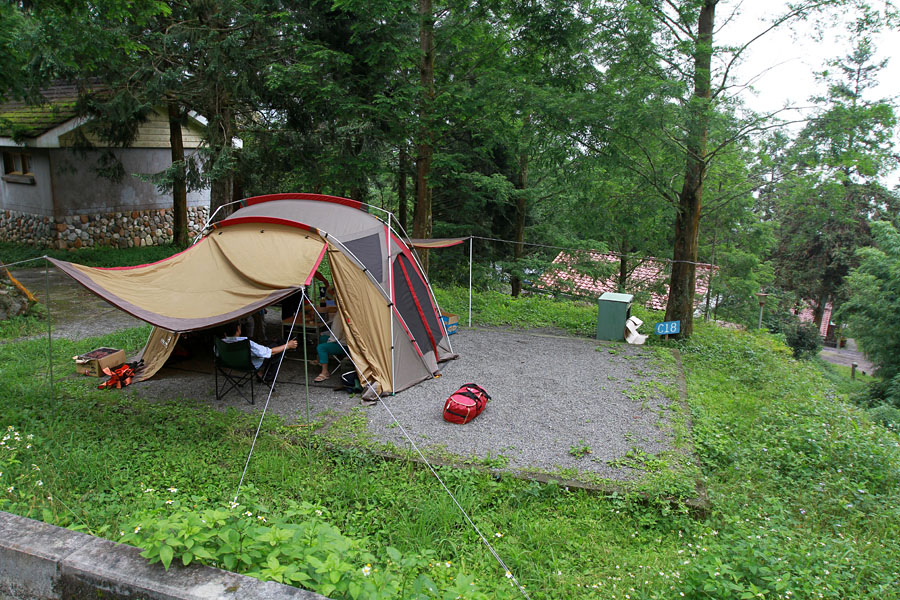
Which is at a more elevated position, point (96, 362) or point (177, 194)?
point (177, 194)

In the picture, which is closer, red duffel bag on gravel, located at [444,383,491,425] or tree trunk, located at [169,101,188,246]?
red duffel bag on gravel, located at [444,383,491,425]

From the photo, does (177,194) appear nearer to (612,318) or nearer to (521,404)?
(612,318)

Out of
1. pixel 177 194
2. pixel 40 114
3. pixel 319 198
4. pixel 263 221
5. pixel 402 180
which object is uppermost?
pixel 40 114

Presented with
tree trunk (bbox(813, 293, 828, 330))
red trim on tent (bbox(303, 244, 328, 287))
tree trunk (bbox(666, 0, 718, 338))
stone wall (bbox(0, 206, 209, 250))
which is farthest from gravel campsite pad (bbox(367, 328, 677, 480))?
tree trunk (bbox(813, 293, 828, 330))

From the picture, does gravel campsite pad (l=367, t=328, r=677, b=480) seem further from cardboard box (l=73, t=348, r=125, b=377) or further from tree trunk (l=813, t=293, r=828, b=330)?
tree trunk (l=813, t=293, r=828, b=330)

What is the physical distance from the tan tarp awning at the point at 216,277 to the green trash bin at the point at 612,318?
5.03m

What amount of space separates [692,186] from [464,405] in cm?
577

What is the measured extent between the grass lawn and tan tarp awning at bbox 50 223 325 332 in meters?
1.14

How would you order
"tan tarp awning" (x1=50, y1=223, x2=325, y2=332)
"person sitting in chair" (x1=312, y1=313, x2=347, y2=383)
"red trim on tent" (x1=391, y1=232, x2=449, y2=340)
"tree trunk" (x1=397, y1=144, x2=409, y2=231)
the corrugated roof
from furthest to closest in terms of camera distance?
"tree trunk" (x1=397, y1=144, x2=409, y2=231) < the corrugated roof < "red trim on tent" (x1=391, y1=232, x2=449, y2=340) < "person sitting in chair" (x1=312, y1=313, x2=347, y2=383) < "tan tarp awning" (x1=50, y1=223, x2=325, y2=332)

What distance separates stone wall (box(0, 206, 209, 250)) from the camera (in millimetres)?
13375

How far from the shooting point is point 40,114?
13.1 m

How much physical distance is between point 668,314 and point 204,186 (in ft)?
29.0

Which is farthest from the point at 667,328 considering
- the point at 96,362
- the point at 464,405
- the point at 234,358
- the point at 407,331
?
the point at 96,362

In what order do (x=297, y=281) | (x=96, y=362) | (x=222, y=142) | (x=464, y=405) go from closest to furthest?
(x=297, y=281) → (x=464, y=405) → (x=96, y=362) → (x=222, y=142)
